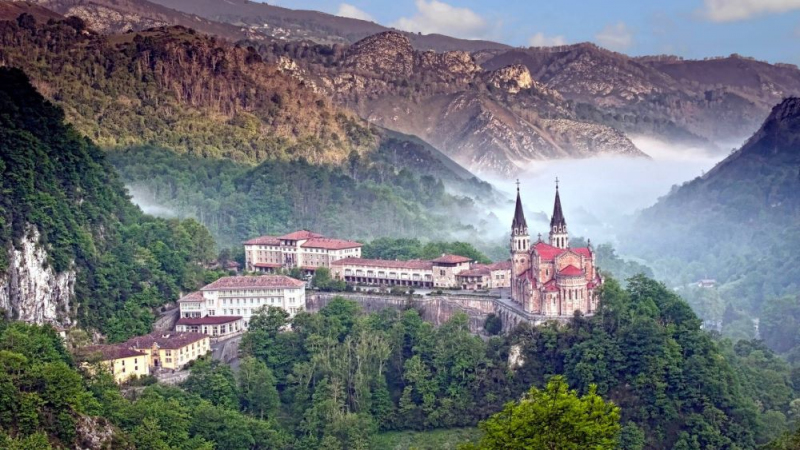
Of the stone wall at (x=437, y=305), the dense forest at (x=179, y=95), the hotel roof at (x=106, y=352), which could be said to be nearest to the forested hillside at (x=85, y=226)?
the hotel roof at (x=106, y=352)

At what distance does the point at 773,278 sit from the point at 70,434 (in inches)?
4043

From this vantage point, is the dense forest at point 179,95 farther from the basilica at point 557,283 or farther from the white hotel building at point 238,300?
the basilica at point 557,283

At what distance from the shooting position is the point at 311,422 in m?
71.4

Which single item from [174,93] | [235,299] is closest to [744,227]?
[174,93]

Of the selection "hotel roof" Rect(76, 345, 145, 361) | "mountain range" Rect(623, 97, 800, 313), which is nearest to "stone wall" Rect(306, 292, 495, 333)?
"hotel roof" Rect(76, 345, 145, 361)

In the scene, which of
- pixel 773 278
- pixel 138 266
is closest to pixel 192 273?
pixel 138 266

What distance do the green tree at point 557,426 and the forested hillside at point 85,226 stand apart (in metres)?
44.2

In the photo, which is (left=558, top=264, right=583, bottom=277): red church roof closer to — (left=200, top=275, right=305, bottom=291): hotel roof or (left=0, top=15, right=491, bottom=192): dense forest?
(left=200, top=275, right=305, bottom=291): hotel roof

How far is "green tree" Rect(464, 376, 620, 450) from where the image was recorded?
37.8 m

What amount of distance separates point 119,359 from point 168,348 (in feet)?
14.0

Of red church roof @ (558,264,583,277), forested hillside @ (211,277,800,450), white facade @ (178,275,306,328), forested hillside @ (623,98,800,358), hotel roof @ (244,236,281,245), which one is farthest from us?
forested hillside @ (623,98,800,358)

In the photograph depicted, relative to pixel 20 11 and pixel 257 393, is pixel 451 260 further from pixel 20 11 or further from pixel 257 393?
pixel 20 11

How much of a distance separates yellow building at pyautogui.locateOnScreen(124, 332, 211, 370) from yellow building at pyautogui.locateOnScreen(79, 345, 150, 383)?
30.7 inches

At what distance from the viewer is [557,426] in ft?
125
